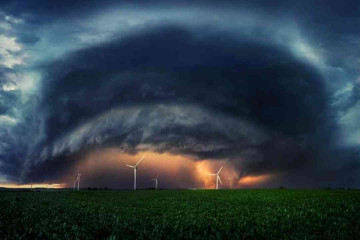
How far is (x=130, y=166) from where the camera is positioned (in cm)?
14900

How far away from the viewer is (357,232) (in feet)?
52.1

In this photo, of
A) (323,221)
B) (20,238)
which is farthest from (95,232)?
(323,221)

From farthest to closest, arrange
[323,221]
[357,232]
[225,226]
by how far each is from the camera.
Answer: [323,221]
[225,226]
[357,232]

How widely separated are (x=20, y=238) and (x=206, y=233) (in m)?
8.33

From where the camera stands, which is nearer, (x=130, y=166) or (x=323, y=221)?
(x=323, y=221)

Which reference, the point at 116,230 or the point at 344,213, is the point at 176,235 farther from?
the point at 344,213

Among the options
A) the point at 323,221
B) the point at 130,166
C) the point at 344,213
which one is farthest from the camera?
the point at 130,166

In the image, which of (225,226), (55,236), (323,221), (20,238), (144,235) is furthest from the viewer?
(323,221)

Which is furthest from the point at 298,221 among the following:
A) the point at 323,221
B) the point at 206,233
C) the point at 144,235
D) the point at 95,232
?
the point at 95,232

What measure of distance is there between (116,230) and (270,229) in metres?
8.10

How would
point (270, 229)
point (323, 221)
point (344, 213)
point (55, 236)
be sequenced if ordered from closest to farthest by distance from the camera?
point (55, 236) < point (270, 229) < point (323, 221) < point (344, 213)

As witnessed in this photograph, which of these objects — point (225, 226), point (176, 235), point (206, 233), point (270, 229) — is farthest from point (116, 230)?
point (270, 229)

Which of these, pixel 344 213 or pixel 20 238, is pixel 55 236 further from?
pixel 344 213

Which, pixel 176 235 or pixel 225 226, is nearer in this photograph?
pixel 176 235
